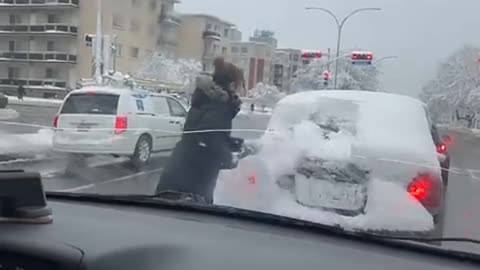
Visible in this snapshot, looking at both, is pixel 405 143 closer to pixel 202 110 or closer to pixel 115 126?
pixel 202 110

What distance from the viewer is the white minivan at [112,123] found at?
8.81 metres

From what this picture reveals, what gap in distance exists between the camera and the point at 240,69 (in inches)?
190

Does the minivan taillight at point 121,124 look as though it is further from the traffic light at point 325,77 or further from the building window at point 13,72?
the traffic light at point 325,77

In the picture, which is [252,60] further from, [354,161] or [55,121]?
[55,121]

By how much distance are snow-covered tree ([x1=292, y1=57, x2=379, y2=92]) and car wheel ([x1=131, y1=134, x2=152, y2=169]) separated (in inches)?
118

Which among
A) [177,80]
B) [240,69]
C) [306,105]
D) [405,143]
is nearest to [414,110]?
[405,143]

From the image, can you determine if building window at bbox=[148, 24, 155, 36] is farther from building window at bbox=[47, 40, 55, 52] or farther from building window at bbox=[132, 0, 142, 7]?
building window at bbox=[47, 40, 55, 52]

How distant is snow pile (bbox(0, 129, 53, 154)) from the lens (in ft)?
20.7

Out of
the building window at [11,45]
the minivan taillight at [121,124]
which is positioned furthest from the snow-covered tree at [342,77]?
the minivan taillight at [121,124]

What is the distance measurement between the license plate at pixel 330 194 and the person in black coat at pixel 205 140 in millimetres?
552

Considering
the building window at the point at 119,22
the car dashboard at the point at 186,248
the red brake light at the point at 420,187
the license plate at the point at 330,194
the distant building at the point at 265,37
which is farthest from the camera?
the building window at the point at 119,22

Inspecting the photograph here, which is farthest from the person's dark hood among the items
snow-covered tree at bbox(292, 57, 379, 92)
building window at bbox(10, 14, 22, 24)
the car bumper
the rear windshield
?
the car bumper

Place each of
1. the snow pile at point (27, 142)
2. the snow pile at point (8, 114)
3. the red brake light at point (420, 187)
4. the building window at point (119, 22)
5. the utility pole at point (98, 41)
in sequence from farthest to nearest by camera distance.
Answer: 1. the snow pile at point (8, 114)
2. the snow pile at point (27, 142)
3. the utility pole at point (98, 41)
4. the building window at point (119, 22)
5. the red brake light at point (420, 187)

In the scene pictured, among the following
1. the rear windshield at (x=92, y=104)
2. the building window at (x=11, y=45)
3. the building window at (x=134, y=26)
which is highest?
the building window at (x=134, y=26)
